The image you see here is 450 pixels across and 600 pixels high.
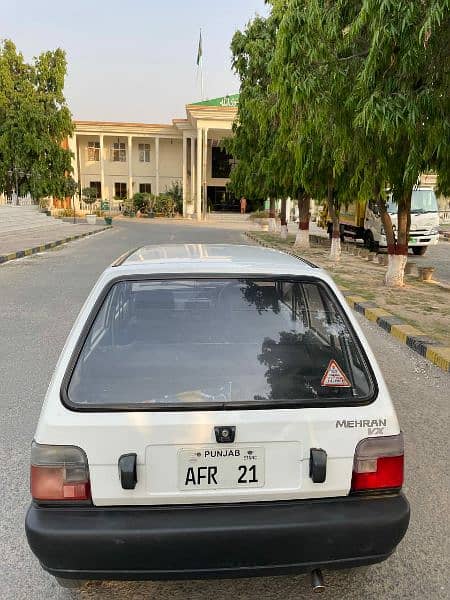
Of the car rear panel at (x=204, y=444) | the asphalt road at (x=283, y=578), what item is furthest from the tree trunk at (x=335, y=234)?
the car rear panel at (x=204, y=444)

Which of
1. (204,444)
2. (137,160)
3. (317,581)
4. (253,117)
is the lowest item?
(317,581)

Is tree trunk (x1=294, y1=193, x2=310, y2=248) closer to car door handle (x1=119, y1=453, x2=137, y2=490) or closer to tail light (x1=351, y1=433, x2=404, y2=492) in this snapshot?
tail light (x1=351, y1=433, x2=404, y2=492)

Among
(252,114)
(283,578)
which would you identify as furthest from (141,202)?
(283,578)

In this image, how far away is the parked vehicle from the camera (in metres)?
18.0

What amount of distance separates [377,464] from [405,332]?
5.25m

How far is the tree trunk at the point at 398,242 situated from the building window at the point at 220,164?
40.7 metres

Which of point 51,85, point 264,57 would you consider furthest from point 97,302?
point 51,85

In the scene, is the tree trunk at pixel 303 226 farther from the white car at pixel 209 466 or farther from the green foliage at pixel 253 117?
the white car at pixel 209 466

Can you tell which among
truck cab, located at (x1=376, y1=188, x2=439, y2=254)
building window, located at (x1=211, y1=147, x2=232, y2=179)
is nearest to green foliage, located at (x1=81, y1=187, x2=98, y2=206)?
building window, located at (x1=211, y1=147, x2=232, y2=179)

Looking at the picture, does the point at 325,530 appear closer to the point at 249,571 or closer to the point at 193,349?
the point at 249,571

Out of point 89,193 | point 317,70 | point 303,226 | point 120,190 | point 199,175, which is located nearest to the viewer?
point 317,70

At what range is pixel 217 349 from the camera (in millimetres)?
Result: 2291

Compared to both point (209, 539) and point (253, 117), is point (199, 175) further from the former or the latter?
point (209, 539)

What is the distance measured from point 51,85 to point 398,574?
1559 inches
